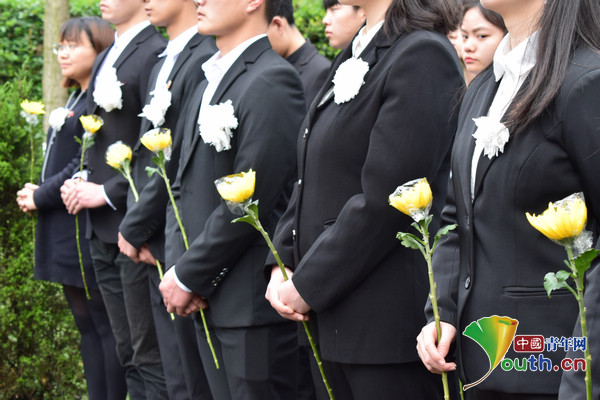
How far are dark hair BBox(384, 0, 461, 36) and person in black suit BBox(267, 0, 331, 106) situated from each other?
2.36 meters

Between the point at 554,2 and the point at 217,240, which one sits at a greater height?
the point at 554,2

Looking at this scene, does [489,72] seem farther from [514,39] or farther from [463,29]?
[463,29]

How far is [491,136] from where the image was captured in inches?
97.6

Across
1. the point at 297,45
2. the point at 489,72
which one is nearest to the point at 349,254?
the point at 489,72

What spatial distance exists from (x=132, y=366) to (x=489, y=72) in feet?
11.3

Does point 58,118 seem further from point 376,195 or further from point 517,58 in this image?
point 517,58

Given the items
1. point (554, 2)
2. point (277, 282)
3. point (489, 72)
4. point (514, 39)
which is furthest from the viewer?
point (277, 282)

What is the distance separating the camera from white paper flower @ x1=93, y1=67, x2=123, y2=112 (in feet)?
17.2

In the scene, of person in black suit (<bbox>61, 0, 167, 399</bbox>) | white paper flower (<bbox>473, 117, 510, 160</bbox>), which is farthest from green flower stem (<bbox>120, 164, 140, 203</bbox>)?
white paper flower (<bbox>473, 117, 510, 160</bbox>)

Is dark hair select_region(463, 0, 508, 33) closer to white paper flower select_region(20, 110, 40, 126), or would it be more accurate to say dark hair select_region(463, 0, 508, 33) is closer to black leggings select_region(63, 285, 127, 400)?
black leggings select_region(63, 285, 127, 400)

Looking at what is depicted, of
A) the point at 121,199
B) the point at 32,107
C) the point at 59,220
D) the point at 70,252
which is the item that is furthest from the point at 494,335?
the point at 32,107

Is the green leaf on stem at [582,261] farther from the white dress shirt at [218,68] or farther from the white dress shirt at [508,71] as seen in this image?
the white dress shirt at [218,68]

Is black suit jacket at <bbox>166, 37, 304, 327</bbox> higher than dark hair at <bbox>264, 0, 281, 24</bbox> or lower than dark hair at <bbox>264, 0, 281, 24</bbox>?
lower

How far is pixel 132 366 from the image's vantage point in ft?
18.0
